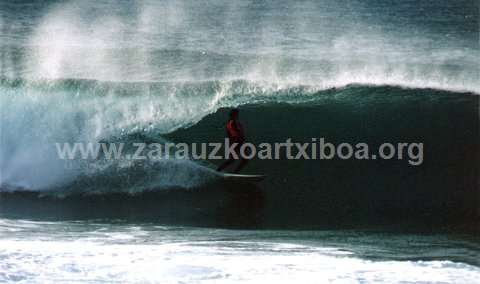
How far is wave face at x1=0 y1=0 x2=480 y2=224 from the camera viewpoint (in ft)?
45.3

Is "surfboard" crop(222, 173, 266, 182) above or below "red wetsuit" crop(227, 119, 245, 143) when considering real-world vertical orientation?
below

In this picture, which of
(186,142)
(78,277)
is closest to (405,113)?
(186,142)

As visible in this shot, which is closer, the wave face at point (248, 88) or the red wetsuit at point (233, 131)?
the red wetsuit at point (233, 131)

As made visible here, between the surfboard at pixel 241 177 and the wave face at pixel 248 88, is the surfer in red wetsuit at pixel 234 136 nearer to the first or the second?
the surfboard at pixel 241 177

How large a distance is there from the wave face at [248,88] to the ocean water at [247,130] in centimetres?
4

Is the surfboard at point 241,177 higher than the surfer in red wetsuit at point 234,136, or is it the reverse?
the surfer in red wetsuit at point 234,136

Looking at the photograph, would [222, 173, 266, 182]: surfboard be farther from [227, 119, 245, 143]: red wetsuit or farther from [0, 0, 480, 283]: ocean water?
[227, 119, 245, 143]: red wetsuit

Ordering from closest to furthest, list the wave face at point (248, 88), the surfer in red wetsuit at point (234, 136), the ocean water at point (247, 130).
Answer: the ocean water at point (247, 130) → the surfer in red wetsuit at point (234, 136) → the wave face at point (248, 88)

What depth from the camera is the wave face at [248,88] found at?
13812mm

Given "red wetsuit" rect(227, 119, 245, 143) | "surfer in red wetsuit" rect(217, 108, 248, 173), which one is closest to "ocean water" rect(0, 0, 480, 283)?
"surfer in red wetsuit" rect(217, 108, 248, 173)

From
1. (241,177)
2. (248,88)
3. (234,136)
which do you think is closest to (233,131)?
(234,136)

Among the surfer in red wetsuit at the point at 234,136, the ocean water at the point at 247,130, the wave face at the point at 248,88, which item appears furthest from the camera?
the wave face at the point at 248,88

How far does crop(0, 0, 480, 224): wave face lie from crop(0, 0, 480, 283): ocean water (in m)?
0.04

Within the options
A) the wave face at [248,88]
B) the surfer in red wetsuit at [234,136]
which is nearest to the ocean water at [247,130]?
the wave face at [248,88]
